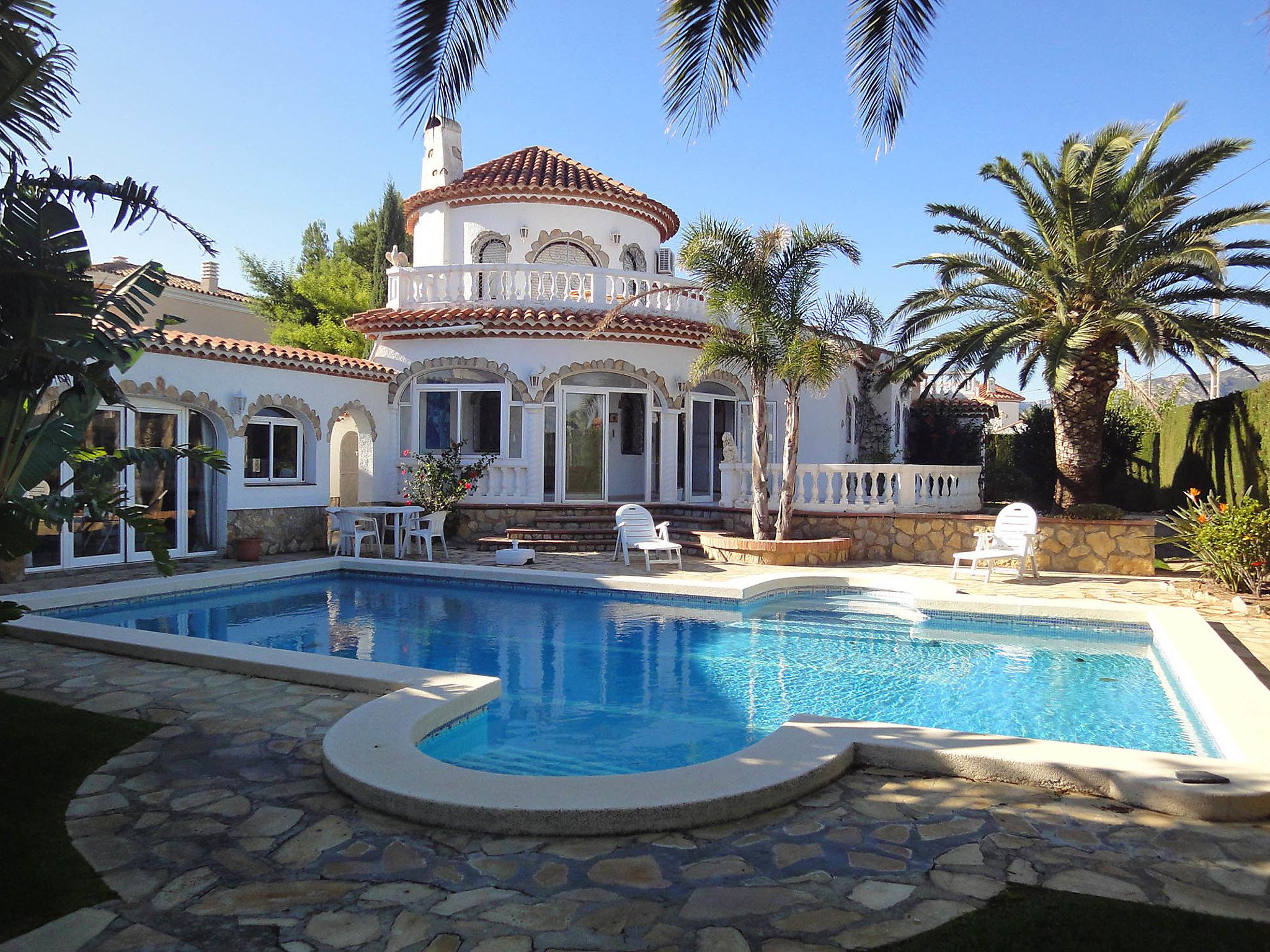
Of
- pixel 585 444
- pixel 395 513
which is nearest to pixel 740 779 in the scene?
pixel 395 513

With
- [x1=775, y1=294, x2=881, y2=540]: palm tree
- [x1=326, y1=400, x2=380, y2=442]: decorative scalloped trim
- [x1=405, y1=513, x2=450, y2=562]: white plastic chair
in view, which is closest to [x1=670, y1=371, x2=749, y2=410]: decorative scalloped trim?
[x1=775, y1=294, x2=881, y2=540]: palm tree

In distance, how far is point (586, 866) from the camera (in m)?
4.42

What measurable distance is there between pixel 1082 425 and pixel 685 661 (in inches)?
449

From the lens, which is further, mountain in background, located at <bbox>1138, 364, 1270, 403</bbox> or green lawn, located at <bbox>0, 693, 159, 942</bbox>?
mountain in background, located at <bbox>1138, 364, 1270, 403</bbox>

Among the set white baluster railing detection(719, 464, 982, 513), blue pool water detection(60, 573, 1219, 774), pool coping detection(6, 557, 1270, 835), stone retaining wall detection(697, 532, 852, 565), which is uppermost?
white baluster railing detection(719, 464, 982, 513)

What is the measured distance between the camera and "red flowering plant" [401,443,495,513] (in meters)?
18.2

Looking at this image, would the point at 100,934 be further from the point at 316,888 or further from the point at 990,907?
the point at 990,907

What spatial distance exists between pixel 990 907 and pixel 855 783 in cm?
173

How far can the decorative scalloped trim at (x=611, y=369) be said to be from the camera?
64.7 ft

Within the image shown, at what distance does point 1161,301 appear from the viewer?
1703 centimetres

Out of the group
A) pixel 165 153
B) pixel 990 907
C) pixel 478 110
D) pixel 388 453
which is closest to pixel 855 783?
pixel 990 907

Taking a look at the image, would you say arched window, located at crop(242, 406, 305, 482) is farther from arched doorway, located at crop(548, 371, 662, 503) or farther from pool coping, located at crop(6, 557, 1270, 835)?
pool coping, located at crop(6, 557, 1270, 835)

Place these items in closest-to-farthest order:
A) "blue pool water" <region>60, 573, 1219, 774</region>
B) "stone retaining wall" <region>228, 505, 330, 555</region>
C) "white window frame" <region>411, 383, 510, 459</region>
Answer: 1. "blue pool water" <region>60, 573, 1219, 774</region>
2. "stone retaining wall" <region>228, 505, 330, 555</region>
3. "white window frame" <region>411, 383, 510, 459</region>

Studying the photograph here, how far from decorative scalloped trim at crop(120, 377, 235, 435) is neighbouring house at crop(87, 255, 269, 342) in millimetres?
12500
